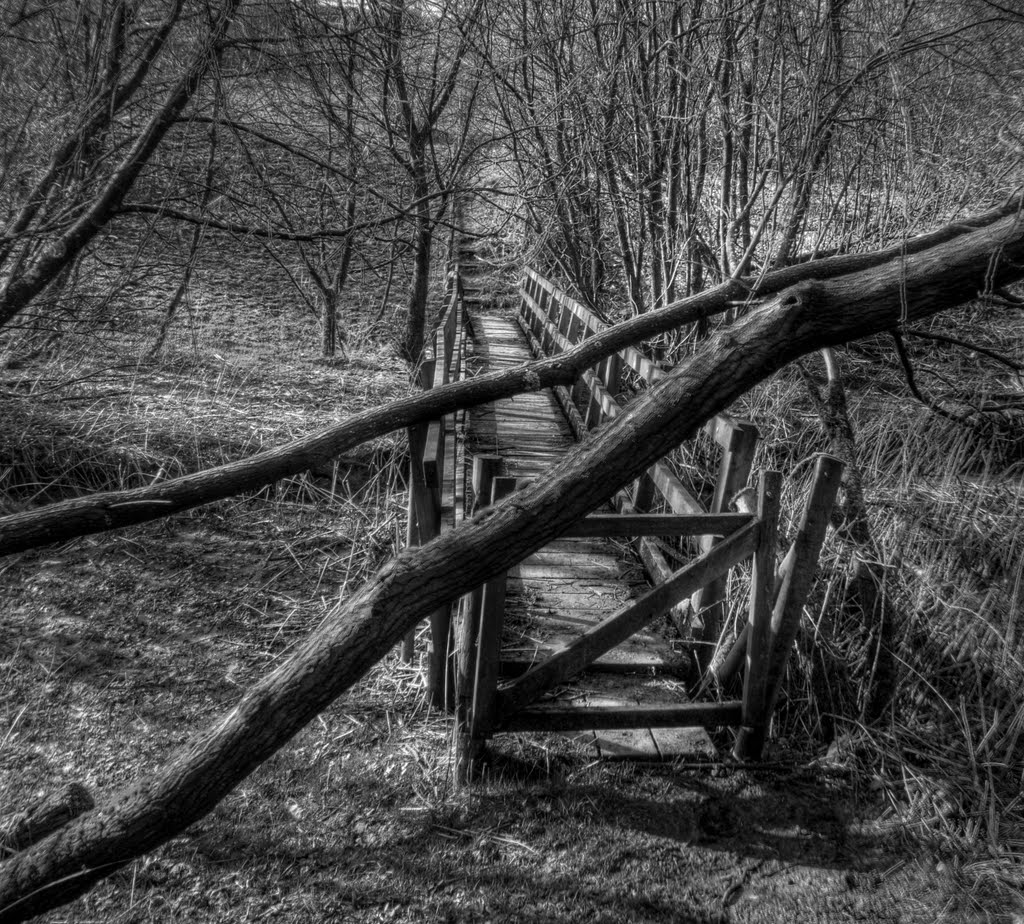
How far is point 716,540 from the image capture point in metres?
4.22

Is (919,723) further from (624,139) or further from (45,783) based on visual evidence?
(624,139)

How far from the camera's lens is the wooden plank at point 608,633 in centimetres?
365

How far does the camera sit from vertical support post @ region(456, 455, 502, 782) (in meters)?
3.78

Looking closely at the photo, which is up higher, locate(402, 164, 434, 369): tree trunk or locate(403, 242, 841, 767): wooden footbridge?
locate(402, 164, 434, 369): tree trunk

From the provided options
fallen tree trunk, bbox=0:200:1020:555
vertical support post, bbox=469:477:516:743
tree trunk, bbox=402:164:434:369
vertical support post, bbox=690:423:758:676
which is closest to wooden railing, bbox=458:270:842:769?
vertical support post, bbox=469:477:516:743

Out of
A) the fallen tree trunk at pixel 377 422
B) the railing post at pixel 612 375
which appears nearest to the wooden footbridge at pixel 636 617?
the fallen tree trunk at pixel 377 422

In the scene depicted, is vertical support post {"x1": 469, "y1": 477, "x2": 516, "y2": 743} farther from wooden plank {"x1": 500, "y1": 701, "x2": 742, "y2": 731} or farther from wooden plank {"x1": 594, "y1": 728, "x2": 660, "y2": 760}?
wooden plank {"x1": 594, "y1": 728, "x2": 660, "y2": 760}

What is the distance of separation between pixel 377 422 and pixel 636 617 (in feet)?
5.13

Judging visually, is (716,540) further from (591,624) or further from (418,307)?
(418,307)

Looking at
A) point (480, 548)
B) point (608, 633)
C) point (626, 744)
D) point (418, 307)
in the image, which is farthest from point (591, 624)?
point (418, 307)

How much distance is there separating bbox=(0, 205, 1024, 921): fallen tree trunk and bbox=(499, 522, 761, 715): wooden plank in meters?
0.65

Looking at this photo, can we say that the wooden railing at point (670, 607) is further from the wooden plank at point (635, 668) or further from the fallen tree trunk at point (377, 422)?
the fallen tree trunk at point (377, 422)

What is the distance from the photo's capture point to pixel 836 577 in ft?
14.6

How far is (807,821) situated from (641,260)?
5.90 m
